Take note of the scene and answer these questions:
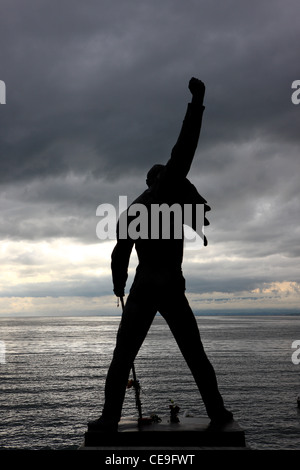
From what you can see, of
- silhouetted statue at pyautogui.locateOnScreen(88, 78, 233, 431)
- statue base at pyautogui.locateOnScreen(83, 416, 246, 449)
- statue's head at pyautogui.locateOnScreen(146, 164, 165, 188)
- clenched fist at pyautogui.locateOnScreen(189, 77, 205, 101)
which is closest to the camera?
statue base at pyautogui.locateOnScreen(83, 416, 246, 449)

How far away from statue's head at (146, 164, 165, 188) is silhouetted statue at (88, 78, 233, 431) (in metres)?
0.20

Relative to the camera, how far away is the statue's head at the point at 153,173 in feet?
22.7

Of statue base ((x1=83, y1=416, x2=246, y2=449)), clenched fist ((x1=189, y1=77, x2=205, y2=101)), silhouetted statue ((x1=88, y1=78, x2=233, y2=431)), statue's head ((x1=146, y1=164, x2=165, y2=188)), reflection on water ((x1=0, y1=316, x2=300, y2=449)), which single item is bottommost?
reflection on water ((x1=0, y1=316, x2=300, y2=449))

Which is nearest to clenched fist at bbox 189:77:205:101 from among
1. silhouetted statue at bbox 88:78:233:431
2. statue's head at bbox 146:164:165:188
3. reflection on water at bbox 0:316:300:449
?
silhouetted statue at bbox 88:78:233:431

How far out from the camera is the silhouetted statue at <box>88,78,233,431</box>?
6.13 meters

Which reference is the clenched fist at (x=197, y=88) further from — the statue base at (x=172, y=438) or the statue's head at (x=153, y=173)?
the statue base at (x=172, y=438)

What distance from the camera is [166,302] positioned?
6.39 m

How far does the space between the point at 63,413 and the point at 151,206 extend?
3611 centimetres

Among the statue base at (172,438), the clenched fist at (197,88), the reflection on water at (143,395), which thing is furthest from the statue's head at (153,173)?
the reflection on water at (143,395)

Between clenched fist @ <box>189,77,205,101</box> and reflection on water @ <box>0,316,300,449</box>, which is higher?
clenched fist @ <box>189,77,205,101</box>

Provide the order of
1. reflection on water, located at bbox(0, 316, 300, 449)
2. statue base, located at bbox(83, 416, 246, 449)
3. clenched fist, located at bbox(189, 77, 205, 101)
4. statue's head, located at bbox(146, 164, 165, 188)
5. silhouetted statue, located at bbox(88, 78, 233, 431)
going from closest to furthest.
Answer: statue base, located at bbox(83, 416, 246, 449), clenched fist, located at bbox(189, 77, 205, 101), silhouetted statue, located at bbox(88, 78, 233, 431), statue's head, located at bbox(146, 164, 165, 188), reflection on water, located at bbox(0, 316, 300, 449)

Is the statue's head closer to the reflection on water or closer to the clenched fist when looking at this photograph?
the clenched fist
